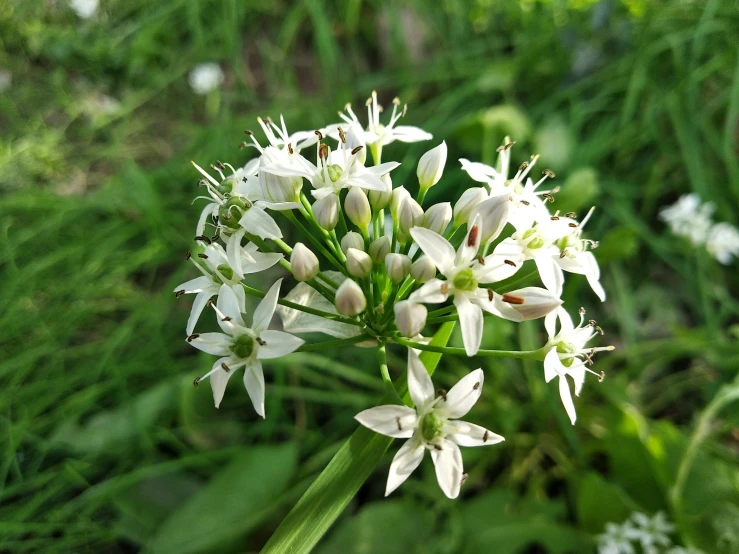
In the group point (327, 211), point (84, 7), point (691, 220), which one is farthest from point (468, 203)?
point (84, 7)

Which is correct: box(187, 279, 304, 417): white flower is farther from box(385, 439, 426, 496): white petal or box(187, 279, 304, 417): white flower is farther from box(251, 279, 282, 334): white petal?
box(385, 439, 426, 496): white petal

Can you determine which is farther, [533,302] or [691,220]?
[691,220]

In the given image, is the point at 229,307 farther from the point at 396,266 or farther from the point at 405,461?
the point at 405,461

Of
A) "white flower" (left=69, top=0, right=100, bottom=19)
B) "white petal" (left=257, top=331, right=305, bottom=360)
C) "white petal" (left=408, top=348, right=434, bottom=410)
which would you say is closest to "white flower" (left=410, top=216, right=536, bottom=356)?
"white petal" (left=408, top=348, right=434, bottom=410)

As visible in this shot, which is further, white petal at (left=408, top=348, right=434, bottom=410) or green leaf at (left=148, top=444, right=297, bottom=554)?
green leaf at (left=148, top=444, right=297, bottom=554)

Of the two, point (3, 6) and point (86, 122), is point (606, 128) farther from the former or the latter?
point (3, 6)
